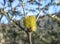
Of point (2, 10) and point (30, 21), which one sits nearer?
point (30, 21)

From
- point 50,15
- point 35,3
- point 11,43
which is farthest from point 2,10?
point 11,43

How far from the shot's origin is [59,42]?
9578 mm

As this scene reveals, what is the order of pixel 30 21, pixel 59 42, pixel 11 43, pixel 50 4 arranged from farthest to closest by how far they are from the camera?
pixel 11 43
pixel 59 42
pixel 50 4
pixel 30 21

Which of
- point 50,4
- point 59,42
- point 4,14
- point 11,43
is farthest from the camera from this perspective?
point 11,43

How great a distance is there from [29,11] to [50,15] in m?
0.33

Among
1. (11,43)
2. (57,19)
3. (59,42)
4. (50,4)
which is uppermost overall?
(50,4)

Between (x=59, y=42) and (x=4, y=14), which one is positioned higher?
(x=4, y=14)

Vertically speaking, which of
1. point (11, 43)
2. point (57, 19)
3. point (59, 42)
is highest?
point (57, 19)

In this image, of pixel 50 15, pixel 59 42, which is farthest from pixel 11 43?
pixel 50 15

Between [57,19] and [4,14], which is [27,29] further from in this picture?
[57,19]

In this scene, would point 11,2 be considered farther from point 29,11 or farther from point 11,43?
point 11,43

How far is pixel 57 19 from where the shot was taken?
371 centimetres

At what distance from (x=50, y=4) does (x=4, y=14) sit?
2.36 feet

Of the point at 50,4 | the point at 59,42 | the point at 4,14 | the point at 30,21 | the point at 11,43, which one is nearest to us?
the point at 30,21
